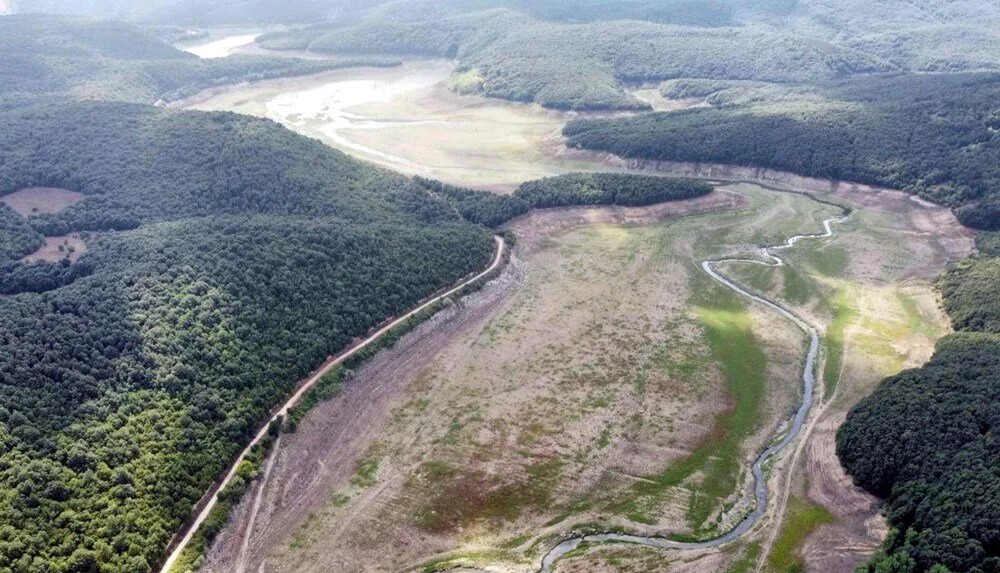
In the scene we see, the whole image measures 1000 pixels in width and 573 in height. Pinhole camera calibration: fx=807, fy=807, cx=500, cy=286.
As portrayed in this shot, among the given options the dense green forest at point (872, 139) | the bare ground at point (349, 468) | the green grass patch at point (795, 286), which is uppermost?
the dense green forest at point (872, 139)

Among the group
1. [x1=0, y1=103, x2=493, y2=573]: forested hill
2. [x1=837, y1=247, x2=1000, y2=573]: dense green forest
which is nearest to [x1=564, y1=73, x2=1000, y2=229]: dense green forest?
[x1=837, y1=247, x2=1000, y2=573]: dense green forest

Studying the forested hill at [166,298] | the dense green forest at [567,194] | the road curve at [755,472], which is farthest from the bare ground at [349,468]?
the dense green forest at [567,194]

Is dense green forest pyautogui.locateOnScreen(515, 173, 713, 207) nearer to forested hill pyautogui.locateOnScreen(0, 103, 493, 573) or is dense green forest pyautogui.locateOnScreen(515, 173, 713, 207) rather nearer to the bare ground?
forested hill pyautogui.locateOnScreen(0, 103, 493, 573)

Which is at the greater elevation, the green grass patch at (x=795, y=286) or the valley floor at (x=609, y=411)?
the green grass patch at (x=795, y=286)

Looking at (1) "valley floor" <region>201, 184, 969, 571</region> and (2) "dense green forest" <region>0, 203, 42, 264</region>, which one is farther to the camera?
(2) "dense green forest" <region>0, 203, 42, 264</region>

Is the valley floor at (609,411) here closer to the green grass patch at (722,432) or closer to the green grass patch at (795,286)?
the green grass patch at (722,432)

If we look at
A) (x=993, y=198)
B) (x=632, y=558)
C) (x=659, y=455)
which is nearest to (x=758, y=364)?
(x=659, y=455)
